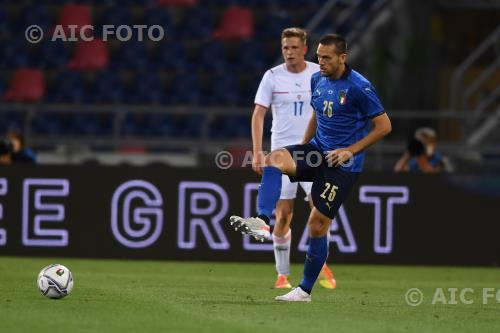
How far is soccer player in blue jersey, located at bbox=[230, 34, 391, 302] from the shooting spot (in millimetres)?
9602

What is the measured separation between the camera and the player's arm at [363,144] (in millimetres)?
9477

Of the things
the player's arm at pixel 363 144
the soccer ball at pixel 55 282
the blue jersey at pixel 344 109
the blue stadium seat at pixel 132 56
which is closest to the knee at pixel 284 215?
the blue jersey at pixel 344 109

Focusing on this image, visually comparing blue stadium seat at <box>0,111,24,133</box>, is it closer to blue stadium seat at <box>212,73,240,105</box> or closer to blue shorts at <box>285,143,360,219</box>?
blue stadium seat at <box>212,73,240,105</box>

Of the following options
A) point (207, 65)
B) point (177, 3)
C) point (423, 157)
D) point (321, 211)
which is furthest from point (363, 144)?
point (177, 3)

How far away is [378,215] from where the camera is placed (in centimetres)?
1546

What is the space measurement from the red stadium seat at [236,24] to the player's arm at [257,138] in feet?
34.0

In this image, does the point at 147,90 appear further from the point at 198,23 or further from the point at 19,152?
the point at 19,152

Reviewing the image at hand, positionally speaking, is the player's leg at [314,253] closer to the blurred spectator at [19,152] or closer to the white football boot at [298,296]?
the white football boot at [298,296]

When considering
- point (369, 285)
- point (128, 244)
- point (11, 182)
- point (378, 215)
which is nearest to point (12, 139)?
point (11, 182)

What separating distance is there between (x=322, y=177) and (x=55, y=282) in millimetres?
2235

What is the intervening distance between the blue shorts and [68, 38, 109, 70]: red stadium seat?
472 inches

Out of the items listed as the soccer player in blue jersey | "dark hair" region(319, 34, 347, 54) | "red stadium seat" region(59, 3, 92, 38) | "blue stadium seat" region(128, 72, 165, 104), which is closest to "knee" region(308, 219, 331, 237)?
the soccer player in blue jersey

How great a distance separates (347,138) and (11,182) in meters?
6.66

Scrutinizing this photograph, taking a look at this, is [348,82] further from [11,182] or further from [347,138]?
[11,182]
